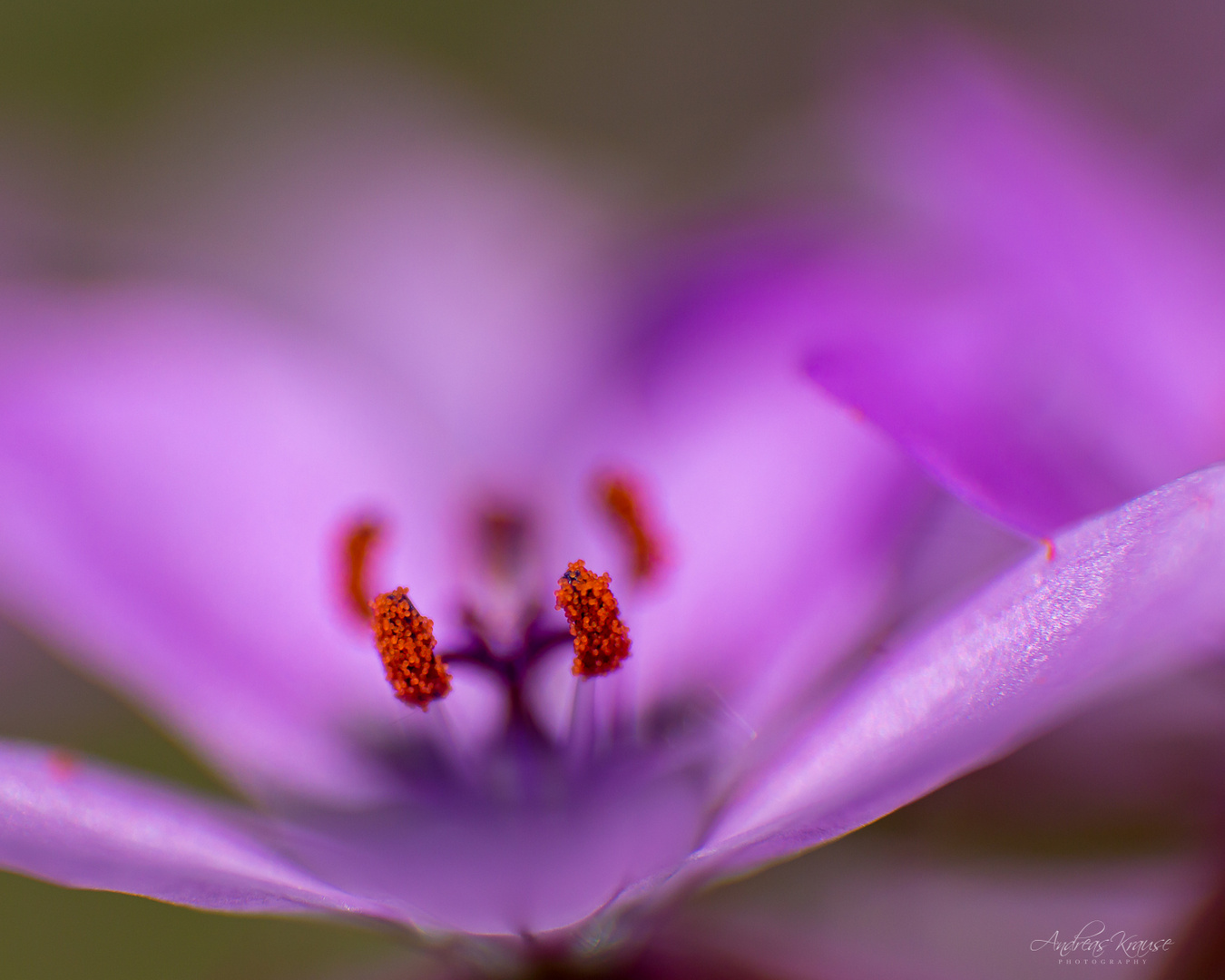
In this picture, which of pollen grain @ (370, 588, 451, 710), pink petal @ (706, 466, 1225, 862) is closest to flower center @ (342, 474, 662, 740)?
pollen grain @ (370, 588, 451, 710)

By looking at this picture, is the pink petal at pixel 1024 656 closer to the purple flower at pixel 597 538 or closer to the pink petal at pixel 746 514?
the purple flower at pixel 597 538

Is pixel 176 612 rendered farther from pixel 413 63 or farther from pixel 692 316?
pixel 413 63

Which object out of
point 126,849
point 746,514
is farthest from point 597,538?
point 126,849

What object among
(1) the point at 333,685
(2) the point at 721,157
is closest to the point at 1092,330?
(1) the point at 333,685

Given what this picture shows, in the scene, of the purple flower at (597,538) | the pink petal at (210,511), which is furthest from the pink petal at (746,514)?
the pink petal at (210,511)

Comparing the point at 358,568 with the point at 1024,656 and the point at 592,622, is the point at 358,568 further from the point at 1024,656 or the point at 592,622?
the point at 1024,656

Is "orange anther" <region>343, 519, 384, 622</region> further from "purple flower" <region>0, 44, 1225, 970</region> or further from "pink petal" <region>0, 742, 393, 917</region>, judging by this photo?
"pink petal" <region>0, 742, 393, 917</region>
